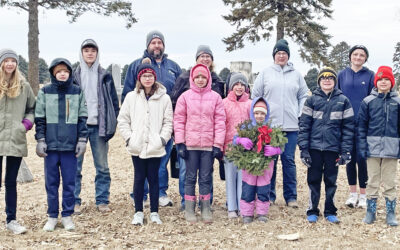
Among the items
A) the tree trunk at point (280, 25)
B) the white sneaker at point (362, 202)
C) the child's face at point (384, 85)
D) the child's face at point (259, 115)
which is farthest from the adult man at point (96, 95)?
the tree trunk at point (280, 25)

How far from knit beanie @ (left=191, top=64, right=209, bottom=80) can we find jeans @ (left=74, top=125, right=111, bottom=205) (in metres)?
1.58

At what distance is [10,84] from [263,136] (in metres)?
3.23

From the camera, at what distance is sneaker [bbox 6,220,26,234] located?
5.30m

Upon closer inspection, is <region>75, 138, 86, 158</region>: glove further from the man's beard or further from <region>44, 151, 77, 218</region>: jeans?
the man's beard

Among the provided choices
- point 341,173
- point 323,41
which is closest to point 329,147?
point 341,173

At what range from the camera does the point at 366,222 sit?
19.0 ft

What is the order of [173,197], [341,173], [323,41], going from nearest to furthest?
[173,197] → [341,173] → [323,41]

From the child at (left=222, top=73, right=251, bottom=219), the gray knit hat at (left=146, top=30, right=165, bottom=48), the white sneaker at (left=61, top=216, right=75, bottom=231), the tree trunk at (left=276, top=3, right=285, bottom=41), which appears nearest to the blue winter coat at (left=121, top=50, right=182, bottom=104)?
the gray knit hat at (left=146, top=30, right=165, bottom=48)

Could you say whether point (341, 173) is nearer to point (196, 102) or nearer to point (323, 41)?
point (196, 102)

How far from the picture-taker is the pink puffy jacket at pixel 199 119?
567cm

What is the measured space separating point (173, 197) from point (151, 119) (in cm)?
233

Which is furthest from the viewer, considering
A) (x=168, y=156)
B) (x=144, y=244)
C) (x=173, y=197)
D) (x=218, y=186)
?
(x=218, y=186)

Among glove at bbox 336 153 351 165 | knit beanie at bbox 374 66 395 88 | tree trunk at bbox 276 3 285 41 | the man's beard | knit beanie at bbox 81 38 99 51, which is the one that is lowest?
glove at bbox 336 153 351 165

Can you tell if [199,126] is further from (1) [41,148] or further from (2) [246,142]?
(1) [41,148]
